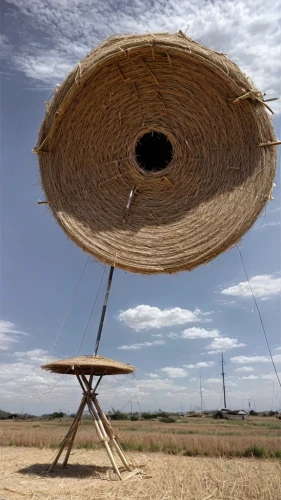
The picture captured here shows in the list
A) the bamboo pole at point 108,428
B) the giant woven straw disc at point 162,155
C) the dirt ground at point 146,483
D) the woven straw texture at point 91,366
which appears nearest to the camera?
the dirt ground at point 146,483

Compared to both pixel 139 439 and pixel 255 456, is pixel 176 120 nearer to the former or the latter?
pixel 255 456

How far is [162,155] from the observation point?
6223mm

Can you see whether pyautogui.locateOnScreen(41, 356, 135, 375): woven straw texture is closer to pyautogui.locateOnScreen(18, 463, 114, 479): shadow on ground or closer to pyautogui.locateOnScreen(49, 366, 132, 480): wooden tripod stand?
pyautogui.locateOnScreen(49, 366, 132, 480): wooden tripod stand

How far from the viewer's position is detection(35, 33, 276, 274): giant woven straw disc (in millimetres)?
5301

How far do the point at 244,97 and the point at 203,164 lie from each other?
0.87 m

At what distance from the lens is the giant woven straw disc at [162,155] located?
5301 mm

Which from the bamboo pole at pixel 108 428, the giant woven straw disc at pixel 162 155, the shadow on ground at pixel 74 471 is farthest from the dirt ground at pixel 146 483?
the giant woven straw disc at pixel 162 155

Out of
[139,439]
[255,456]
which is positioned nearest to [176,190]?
[255,456]

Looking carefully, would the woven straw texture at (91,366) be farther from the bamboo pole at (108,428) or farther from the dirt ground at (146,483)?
the dirt ground at (146,483)

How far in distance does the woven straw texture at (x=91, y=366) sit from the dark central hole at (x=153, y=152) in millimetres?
2481

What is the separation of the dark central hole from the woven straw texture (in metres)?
2.48

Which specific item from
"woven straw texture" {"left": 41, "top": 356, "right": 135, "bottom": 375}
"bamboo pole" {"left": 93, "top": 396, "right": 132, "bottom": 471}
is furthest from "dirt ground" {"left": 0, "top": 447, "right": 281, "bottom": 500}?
"woven straw texture" {"left": 41, "top": 356, "right": 135, "bottom": 375}

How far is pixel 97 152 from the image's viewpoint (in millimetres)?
5957

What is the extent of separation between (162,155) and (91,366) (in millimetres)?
2869
